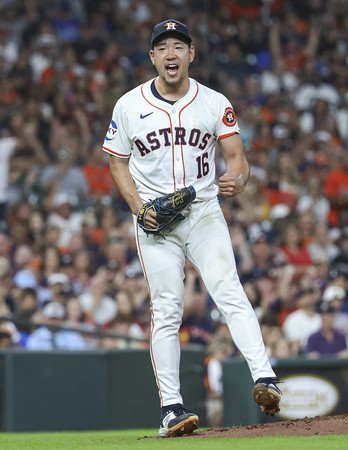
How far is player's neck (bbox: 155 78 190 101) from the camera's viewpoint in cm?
544

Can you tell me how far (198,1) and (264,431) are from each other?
12.9 meters

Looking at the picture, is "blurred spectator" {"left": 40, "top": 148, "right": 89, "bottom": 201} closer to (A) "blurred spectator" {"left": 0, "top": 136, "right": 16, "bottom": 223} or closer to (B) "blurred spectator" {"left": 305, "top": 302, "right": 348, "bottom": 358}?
(A) "blurred spectator" {"left": 0, "top": 136, "right": 16, "bottom": 223}

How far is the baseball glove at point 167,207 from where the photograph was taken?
5.19m

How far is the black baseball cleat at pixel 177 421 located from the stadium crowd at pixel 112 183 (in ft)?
13.1

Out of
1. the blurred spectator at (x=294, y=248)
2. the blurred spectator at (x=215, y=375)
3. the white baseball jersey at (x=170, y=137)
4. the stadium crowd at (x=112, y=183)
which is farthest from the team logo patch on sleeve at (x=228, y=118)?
the blurred spectator at (x=294, y=248)

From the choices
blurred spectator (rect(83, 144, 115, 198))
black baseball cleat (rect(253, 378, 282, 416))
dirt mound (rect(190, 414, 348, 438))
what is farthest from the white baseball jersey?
blurred spectator (rect(83, 144, 115, 198))

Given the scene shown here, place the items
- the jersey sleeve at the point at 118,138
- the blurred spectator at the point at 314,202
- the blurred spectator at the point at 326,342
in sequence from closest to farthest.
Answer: the jersey sleeve at the point at 118,138, the blurred spectator at the point at 326,342, the blurred spectator at the point at 314,202

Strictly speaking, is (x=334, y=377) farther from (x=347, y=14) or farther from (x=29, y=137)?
(x=347, y=14)

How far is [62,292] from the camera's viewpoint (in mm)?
→ 10492

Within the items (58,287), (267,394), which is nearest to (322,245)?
(58,287)

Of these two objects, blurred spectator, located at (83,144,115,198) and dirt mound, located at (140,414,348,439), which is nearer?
dirt mound, located at (140,414,348,439)

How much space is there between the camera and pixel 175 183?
17.7ft

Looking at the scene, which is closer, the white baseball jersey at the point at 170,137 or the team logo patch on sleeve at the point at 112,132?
the white baseball jersey at the point at 170,137

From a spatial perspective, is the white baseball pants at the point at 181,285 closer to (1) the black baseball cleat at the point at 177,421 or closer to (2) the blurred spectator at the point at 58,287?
(1) the black baseball cleat at the point at 177,421
